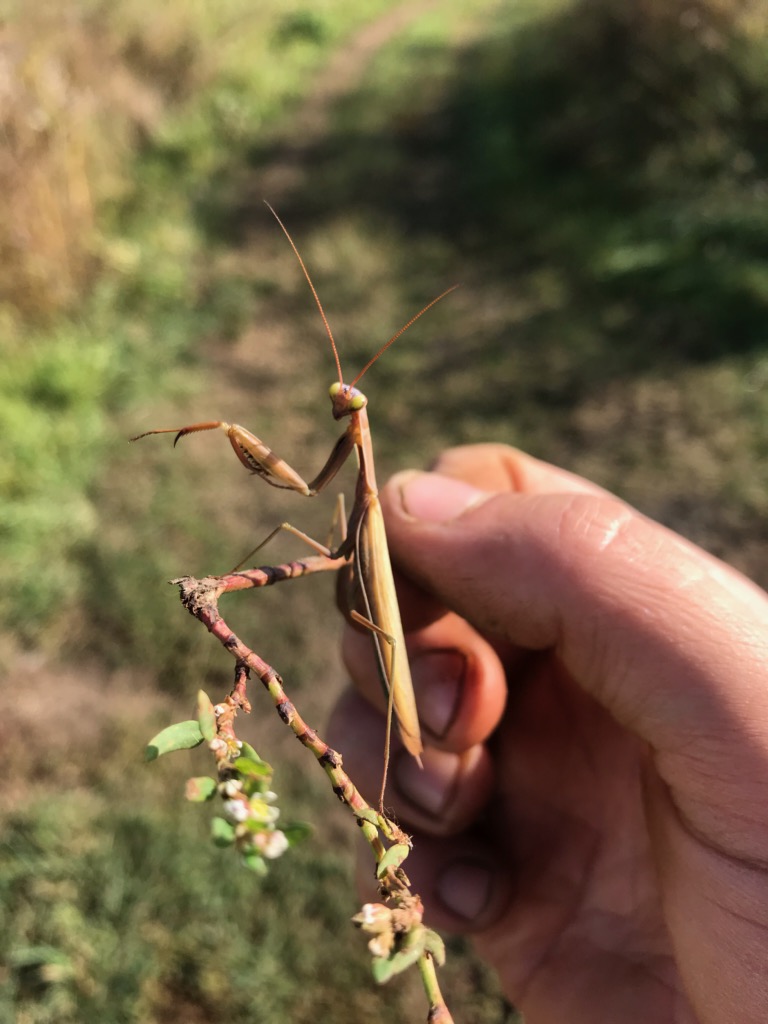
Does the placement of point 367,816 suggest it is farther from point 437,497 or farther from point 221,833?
point 437,497

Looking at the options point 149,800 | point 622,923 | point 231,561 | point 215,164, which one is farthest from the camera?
point 215,164

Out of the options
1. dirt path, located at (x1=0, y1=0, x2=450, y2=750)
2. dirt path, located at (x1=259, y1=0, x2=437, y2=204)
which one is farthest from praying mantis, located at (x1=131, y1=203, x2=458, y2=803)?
dirt path, located at (x1=259, y1=0, x2=437, y2=204)

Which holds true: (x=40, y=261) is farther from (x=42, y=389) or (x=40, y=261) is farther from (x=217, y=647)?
(x=217, y=647)

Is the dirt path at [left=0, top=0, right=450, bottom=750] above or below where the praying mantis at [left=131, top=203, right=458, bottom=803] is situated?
below

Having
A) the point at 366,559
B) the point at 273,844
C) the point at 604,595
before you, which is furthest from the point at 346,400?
the point at 273,844

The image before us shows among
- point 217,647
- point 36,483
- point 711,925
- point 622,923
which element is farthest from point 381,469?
point 711,925

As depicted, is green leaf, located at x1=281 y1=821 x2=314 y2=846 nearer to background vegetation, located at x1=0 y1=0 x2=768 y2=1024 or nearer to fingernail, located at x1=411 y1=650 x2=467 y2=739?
fingernail, located at x1=411 y1=650 x2=467 y2=739
